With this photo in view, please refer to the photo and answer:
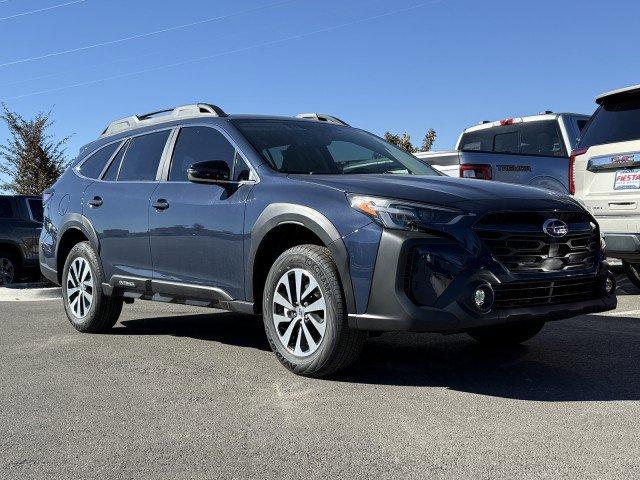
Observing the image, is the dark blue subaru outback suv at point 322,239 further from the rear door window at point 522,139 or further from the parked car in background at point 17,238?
the parked car in background at point 17,238

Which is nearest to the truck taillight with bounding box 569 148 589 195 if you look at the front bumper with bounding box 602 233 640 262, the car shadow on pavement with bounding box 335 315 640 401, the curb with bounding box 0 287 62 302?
the front bumper with bounding box 602 233 640 262

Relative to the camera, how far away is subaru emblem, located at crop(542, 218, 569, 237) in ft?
15.0

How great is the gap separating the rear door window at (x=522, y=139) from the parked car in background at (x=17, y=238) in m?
7.58

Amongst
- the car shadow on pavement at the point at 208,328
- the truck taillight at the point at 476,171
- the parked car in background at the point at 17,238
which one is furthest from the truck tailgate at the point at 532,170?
the parked car in background at the point at 17,238

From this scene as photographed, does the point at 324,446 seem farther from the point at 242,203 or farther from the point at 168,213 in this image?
the point at 168,213

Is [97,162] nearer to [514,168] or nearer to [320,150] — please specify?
[320,150]

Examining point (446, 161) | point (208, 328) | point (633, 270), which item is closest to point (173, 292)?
point (208, 328)

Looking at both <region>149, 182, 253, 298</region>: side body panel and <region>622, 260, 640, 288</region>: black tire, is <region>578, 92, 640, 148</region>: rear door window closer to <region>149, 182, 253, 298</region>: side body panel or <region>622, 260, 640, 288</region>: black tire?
<region>622, 260, 640, 288</region>: black tire

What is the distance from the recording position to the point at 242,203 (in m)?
5.20

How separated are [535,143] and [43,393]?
7.97m

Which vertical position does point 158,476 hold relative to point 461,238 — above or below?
below

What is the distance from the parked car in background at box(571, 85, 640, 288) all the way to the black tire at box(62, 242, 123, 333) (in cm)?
441

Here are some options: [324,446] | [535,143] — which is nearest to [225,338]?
[324,446]

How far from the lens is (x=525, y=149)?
1082cm
